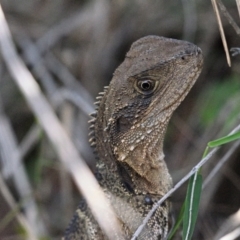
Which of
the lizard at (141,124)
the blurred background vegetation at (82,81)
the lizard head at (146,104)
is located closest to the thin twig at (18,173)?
the blurred background vegetation at (82,81)

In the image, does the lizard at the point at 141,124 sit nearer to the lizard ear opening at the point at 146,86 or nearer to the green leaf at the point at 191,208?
the lizard ear opening at the point at 146,86

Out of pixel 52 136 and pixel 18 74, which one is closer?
pixel 52 136

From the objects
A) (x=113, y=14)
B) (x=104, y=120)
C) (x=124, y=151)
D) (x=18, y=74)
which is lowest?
(x=124, y=151)

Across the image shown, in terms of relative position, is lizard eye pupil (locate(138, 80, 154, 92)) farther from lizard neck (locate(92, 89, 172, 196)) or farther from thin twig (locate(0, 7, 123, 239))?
thin twig (locate(0, 7, 123, 239))

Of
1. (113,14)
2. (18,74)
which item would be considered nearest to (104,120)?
(18,74)

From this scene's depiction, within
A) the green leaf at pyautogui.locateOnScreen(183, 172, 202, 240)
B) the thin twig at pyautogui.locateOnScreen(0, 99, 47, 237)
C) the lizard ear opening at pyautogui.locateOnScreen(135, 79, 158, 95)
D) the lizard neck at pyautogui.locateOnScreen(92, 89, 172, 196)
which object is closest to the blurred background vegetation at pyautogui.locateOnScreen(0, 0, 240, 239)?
the thin twig at pyautogui.locateOnScreen(0, 99, 47, 237)

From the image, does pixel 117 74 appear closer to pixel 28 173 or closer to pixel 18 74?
pixel 18 74
